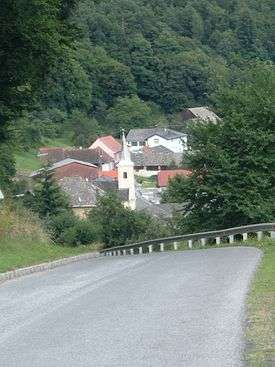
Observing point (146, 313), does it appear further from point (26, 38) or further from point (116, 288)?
point (26, 38)

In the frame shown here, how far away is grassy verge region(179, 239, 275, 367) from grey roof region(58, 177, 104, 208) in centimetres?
8123

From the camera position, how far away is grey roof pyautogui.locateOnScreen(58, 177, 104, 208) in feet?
318

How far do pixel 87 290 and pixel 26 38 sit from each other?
11268 mm

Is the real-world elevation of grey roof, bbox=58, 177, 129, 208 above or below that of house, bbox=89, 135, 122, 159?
below

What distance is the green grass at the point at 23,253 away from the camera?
20.9 meters

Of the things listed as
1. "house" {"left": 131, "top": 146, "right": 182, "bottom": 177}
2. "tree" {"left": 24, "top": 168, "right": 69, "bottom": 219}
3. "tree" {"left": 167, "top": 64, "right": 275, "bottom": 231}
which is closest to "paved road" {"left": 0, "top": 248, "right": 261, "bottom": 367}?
"tree" {"left": 167, "top": 64, "right": 275, "bottom": 231}

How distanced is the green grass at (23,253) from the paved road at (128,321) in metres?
4.63

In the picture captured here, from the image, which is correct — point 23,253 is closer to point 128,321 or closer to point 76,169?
point 128,321

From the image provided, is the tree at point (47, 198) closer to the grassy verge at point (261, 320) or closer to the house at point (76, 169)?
the house at point (76, 169)

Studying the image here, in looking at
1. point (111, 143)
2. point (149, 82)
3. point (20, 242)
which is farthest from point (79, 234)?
point (149, 82)

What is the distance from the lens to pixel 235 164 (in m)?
37.9

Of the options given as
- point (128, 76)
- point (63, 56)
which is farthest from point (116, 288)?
point (128, 76)

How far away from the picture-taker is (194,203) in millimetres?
39594

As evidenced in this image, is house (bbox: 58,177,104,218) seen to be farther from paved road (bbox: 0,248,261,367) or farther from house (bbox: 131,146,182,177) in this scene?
paved road (bbox: 0,248,261,367)
